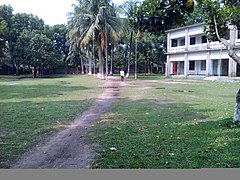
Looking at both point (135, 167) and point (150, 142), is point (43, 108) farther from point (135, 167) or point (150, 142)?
point (135, 167)

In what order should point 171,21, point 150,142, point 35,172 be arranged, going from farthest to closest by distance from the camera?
point 171,21 < point 150,142 < point 35,172

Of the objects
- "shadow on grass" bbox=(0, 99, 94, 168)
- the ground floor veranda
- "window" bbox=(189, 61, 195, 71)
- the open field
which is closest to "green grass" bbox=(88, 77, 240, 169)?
the open field

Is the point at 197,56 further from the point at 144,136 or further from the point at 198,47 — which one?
the point at 144,136

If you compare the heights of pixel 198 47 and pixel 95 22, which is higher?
pixel 95 22

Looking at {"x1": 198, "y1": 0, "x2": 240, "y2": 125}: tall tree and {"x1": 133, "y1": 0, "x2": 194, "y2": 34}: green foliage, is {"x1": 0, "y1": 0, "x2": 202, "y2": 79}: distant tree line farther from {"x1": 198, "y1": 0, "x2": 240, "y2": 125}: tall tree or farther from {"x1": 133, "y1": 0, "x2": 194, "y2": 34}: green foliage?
{"x1": 133, "y1": 0, "x2": 194, "y2": 34}: green foliage

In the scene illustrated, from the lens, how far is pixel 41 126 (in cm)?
787

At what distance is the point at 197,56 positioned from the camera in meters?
38.6

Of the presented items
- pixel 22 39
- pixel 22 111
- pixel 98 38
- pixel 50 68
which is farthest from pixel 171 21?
pixel 50 68

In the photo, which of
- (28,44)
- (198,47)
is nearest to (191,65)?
(198,47)

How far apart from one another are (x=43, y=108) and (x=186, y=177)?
26.9ft

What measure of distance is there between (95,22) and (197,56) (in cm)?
1397

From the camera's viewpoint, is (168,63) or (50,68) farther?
(50,68)

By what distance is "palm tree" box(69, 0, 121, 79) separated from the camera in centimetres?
3362

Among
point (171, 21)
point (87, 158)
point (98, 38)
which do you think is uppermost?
point (98, 38)
